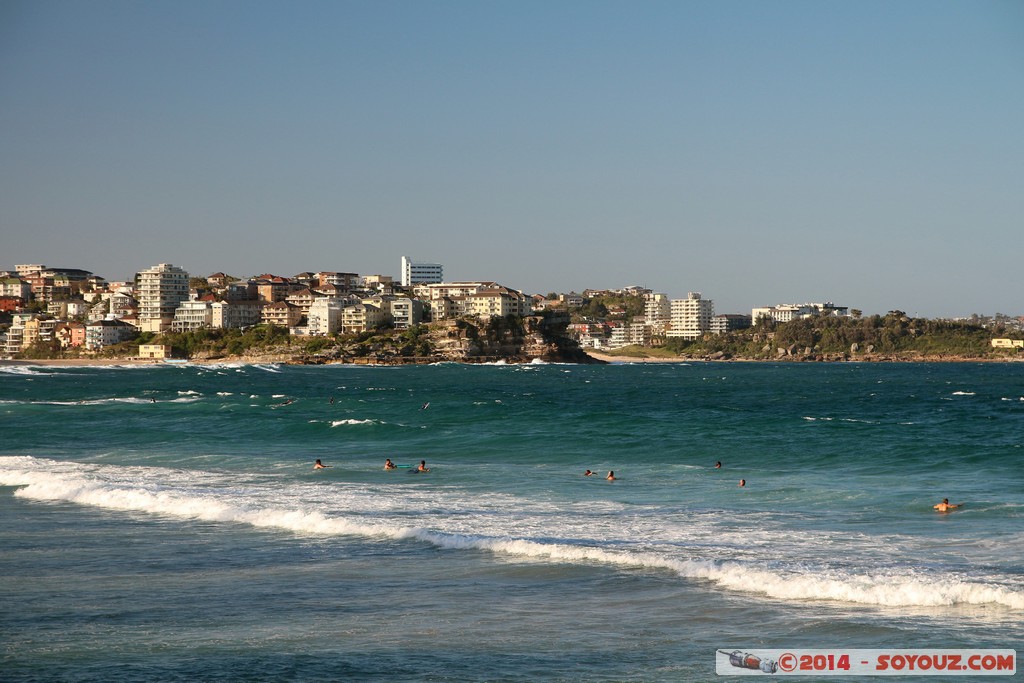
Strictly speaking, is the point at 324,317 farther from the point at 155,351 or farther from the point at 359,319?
the point at 155,351

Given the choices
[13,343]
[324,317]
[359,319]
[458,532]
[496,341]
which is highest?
[324,317]

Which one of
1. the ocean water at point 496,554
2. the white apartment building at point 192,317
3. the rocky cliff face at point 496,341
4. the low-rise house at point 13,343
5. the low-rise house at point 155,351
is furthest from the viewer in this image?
the low-rise house at point 13,343

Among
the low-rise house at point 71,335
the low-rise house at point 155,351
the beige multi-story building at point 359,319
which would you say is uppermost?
the beige multi-story building at point 359,319

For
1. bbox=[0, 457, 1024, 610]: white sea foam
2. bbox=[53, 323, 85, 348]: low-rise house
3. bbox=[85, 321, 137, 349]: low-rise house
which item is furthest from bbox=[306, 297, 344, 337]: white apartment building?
bbox=[0, 457, 1024, 610]: white sea foam

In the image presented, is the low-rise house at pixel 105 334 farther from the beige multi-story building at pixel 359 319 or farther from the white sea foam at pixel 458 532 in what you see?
the white sea foam at pixel 458 532

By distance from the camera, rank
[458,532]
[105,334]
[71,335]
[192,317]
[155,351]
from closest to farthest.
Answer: [458,532] → [155,351] → [105,334] → [71,335] → [192,317]

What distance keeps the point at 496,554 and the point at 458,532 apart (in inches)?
91.5

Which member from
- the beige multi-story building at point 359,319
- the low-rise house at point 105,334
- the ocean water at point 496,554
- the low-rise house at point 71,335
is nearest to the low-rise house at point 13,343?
the low-rise house at point 71,335

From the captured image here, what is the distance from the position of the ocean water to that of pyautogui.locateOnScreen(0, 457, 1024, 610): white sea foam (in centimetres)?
7

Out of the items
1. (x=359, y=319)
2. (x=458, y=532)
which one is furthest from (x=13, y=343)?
(x=458, y=532)

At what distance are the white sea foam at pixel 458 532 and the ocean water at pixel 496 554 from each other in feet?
0.22

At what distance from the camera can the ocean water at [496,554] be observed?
13164mm

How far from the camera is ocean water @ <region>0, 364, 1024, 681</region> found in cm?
1316

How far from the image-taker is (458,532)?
21.2 meters
